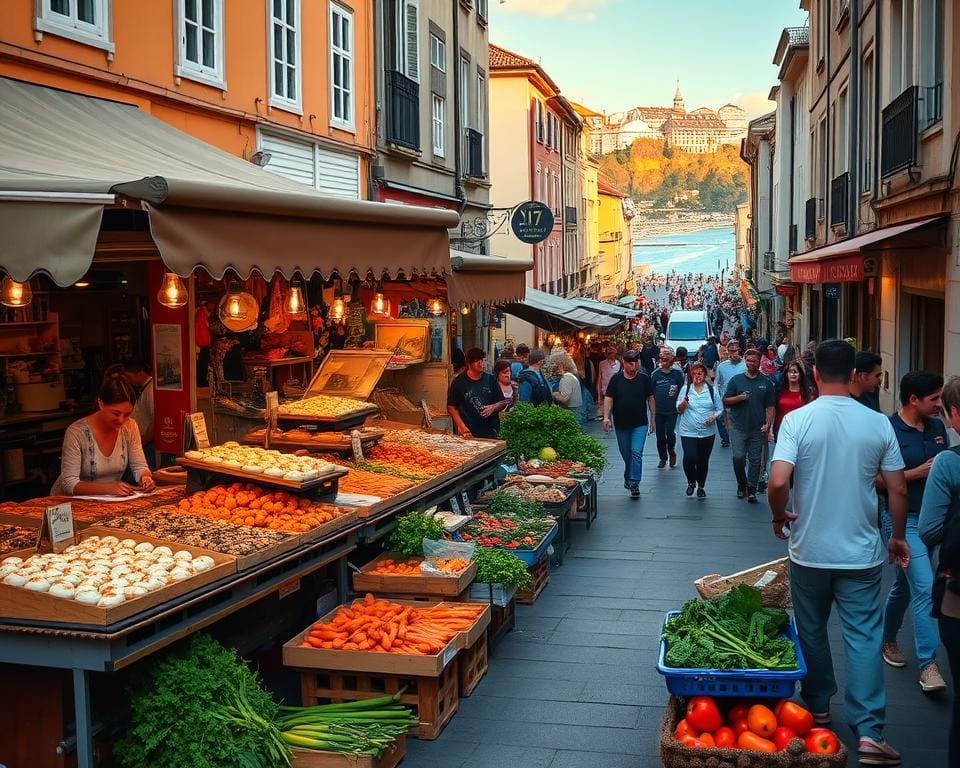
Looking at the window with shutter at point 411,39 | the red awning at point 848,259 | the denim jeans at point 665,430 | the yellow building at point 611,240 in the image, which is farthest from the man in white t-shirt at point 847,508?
the yellow building at point 611,240

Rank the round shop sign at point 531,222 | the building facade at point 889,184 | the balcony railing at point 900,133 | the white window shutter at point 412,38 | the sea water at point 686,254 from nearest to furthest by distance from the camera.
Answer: the building facade at point 889,184, the balcony railing at point 900,133, the white window shutter at point 412,38, the round shop sign at point 531,222, the sea water at point 686,254

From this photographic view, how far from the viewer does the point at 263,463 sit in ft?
25.8

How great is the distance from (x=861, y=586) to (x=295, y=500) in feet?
12.3

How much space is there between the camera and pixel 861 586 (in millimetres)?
5715

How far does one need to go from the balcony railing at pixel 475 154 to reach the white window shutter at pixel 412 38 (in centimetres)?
467

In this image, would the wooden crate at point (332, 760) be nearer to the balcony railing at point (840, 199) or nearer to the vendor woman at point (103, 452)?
the vendor woman at point (103, 452)

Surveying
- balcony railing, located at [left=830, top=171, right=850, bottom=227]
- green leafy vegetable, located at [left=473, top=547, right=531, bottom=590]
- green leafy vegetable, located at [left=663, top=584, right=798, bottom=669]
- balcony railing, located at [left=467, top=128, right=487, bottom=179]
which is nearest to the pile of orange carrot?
green leafy vegetable, located at [left=473, top=547, right=531, bottom=590]

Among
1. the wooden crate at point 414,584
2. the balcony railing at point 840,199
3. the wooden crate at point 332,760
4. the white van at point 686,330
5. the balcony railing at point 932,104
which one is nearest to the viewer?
the wooden crate at point 332,760

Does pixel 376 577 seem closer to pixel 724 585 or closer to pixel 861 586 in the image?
pixel 724 585

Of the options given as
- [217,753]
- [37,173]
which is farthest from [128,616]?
[37,173]

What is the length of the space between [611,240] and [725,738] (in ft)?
245

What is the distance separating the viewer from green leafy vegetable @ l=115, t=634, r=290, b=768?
5.25 meters

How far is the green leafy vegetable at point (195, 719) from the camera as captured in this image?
525cm

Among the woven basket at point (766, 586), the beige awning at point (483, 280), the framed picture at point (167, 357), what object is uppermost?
the beige awning at point (483, 280)
